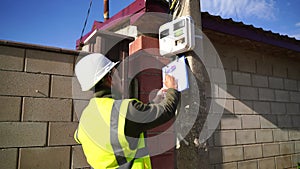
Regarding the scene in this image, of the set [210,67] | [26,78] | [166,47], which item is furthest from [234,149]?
[26,78]

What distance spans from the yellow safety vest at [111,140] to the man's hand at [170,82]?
0.28 m

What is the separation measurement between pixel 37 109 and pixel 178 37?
54.9 inches

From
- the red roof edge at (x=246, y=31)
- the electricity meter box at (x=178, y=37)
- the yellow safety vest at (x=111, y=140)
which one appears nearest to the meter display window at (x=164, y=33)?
the electricity meter box at (x=178, y=37)

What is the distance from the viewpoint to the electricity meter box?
1.32 meters

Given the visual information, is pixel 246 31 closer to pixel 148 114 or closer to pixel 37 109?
pixel 148 114

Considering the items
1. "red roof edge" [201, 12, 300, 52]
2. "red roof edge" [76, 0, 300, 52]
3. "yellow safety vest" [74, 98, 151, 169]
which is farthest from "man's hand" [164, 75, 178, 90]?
"red roof edge" [201, 12, 300, 52]

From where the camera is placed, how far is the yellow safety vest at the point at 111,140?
1303mm

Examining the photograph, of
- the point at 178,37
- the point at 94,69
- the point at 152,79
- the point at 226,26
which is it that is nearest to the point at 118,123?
the point at 94,69

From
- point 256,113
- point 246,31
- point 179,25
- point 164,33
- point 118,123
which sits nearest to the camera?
point 118,123

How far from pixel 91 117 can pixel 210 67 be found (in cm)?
198

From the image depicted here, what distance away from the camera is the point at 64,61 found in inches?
82.6

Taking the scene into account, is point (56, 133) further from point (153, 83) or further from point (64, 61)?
point (153, 83)

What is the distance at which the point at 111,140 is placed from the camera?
4.37ft

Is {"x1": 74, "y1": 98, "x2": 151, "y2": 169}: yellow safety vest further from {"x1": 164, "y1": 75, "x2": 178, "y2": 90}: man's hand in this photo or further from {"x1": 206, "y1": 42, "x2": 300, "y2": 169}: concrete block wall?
{"x1": 206, "y1": 42, "x2": 300, "y2": 169}: concrete block wall
